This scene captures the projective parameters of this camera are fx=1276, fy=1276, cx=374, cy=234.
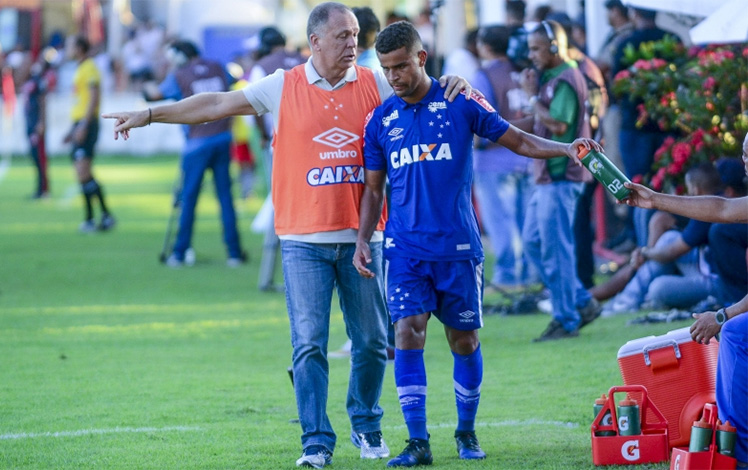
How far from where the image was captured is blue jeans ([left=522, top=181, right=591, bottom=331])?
9.38m

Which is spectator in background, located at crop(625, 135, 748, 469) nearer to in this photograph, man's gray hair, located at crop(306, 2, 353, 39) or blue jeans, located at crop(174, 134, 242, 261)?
man's gray hair, located at crop(306, 2, 353, 39)

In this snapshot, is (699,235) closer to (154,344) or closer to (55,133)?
(154,344)

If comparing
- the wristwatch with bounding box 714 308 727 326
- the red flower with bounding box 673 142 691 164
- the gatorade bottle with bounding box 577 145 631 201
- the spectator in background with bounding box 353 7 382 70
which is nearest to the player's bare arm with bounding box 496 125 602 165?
the gatorade bottle with bounding box 577 145 631 201

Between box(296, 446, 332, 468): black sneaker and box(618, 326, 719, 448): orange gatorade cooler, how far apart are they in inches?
61.5

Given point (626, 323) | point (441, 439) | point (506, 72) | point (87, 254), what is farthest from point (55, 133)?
point (441, 439)

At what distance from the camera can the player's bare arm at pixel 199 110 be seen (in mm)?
6066

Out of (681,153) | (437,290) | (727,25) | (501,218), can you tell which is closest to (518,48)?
(681,153)

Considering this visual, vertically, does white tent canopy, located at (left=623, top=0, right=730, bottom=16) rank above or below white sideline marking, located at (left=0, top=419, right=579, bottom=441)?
above

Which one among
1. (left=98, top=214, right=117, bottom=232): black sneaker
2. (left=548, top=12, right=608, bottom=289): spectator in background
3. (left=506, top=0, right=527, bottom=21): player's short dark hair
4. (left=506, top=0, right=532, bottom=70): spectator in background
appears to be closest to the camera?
(left=548, top=12, right=608, bottom=289): spectator in background

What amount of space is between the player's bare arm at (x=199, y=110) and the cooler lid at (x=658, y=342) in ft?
7.06

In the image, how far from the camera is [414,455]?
19.5ft

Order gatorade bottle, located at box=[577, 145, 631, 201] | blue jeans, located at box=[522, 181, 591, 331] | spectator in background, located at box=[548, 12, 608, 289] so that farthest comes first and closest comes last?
spectator in background, located at box=[548, 12, 608, 289] → blue jeans, located at box=[522, 181, 591, 331] → gatorade bottle, located at box=[577, 145, 631, 201]

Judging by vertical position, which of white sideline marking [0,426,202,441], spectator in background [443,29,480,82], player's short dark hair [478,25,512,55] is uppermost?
A: player's short dark hair [478,25,512,55]

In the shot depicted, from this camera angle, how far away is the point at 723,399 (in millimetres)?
5332
